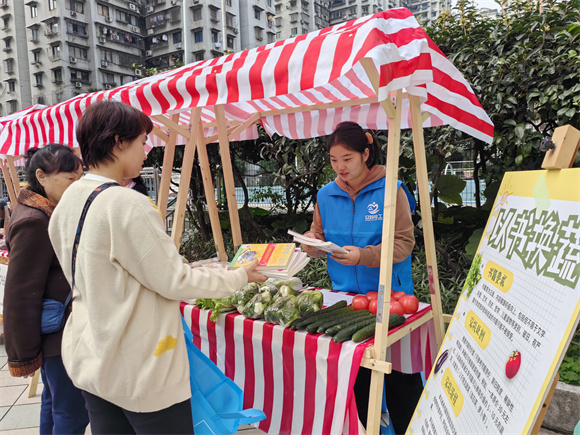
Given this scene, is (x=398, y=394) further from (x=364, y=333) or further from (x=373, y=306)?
(x=364, y=333)

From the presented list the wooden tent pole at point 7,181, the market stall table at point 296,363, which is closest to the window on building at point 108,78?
the wooden tent pole at point 7,181

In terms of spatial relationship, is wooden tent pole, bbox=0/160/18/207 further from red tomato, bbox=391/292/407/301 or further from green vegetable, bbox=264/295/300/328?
red tomato, bbox=391/292/407/301

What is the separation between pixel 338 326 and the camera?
1.96 meters

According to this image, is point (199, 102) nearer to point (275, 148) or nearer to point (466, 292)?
point (466, 292)

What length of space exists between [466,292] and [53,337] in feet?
6.85

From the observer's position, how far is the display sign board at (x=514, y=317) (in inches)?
43.7

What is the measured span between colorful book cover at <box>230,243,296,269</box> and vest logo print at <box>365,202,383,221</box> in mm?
503

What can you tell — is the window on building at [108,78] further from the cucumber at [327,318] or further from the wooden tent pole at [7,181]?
the cucumber at [327,318]

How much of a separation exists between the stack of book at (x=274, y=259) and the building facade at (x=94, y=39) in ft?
125

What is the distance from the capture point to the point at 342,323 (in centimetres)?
202

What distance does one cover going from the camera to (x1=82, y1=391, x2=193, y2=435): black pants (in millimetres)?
1377

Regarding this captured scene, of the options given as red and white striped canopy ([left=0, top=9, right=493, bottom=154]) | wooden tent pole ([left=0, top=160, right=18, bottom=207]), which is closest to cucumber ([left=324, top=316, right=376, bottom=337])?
red and white striped canopy ([left=0, top=9, right=493, bottom=154])

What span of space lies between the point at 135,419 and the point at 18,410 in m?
2.75

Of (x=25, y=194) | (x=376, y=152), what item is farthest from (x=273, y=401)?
(x=25, y=194)
